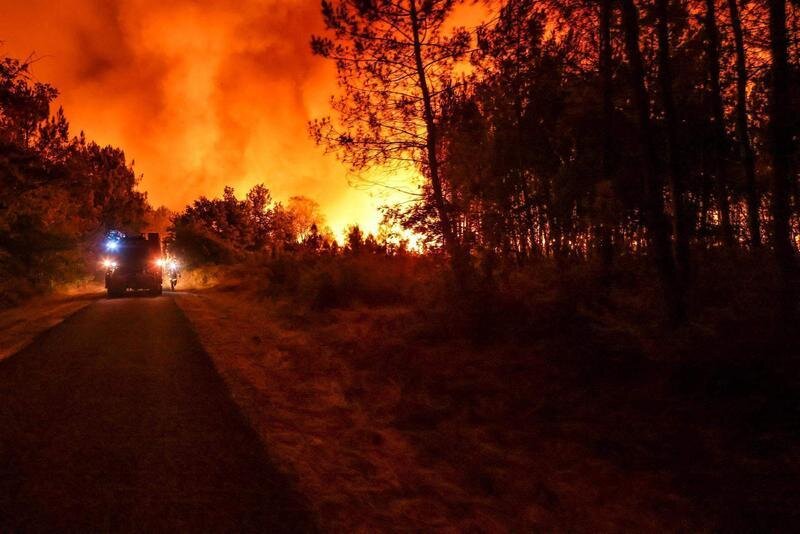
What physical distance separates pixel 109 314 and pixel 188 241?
28.5 meters

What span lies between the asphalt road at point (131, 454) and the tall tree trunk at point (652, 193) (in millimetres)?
5636

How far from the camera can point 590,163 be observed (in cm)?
1784

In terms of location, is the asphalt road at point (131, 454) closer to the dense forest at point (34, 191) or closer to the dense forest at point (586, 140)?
the dense forest at point (586, 140)

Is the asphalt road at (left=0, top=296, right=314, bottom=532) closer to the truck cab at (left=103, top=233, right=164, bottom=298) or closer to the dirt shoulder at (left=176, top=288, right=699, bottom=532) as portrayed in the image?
the dirt shoulder at (left=176, top=288, right=699, bottom=532)

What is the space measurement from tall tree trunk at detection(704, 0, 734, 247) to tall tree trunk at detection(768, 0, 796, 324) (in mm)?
4797

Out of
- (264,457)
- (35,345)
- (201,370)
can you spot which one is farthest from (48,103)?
(264,457)

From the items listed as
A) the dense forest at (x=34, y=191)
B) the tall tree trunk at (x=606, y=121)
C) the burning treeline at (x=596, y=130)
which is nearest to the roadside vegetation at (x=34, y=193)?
the dense forest at (x=34, y=191)

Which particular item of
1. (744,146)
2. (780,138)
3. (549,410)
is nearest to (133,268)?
(549,410)

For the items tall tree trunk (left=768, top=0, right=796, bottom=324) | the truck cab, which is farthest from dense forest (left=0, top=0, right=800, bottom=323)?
the truck cab

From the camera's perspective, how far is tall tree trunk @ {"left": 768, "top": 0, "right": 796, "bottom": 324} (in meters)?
6.66

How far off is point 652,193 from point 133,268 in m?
Answer: 25.7

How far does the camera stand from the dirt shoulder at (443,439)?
4383 mm

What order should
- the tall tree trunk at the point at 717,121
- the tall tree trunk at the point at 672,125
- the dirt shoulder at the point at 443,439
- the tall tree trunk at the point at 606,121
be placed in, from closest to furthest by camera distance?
the dirt shoulder at the point at 443,439
the tall tree trunk at the point at 672,125
the tall tree trunk at the point at 606,121
the tall tree trunk at the point at 717,121

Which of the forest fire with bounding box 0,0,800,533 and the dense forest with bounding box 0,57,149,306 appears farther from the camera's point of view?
the dense forest with bounding box 0,57,149,306
